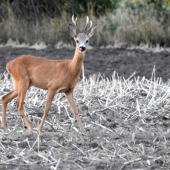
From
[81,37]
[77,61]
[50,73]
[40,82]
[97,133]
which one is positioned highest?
[81,37]

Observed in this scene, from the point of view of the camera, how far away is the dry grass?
403 centimetres

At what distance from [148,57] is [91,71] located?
215cm

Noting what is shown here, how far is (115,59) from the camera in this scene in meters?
11.1

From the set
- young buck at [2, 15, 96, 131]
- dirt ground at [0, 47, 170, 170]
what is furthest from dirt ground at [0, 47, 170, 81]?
young buck at [2, 15, 96, 131]

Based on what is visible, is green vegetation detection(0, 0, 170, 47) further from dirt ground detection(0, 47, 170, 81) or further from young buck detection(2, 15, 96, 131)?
young buck detection(2, 15, 96, 131)

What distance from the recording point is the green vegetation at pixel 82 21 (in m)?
14.4

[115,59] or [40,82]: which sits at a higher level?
[40,82]

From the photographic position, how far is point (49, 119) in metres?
5.68

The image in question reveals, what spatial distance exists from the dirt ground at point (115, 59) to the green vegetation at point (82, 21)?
1.77 m

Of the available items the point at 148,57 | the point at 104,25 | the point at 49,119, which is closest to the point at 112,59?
the point at 148,57

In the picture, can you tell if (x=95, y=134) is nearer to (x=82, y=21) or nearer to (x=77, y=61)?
(x=77, y=61)

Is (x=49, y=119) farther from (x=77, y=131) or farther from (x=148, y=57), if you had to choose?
(x=148, y=57)

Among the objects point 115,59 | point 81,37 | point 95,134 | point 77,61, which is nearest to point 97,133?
point 95,134

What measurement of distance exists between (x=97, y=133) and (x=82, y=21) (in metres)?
11.4
